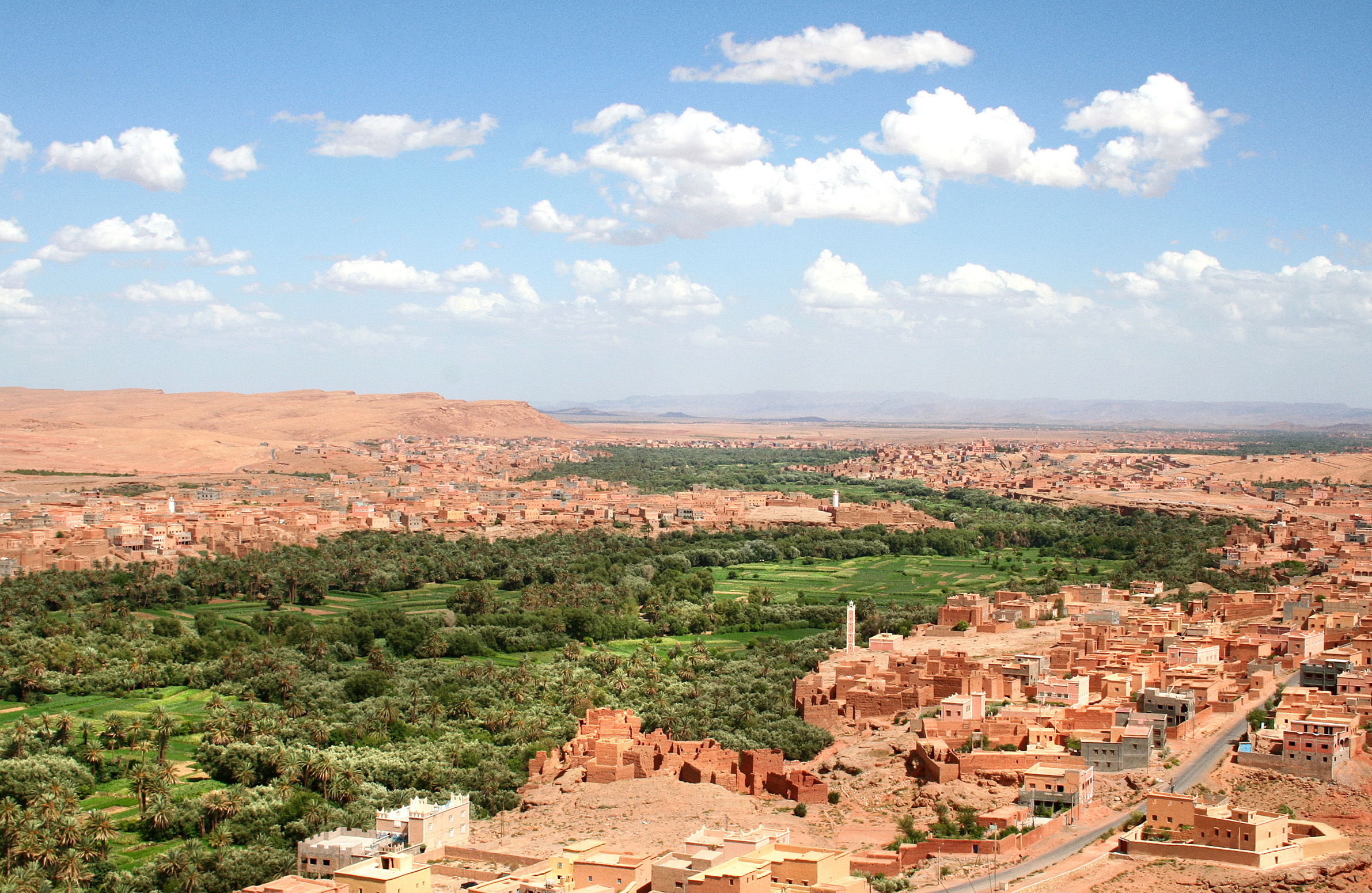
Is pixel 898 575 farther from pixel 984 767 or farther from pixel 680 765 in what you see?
pixel 984 767

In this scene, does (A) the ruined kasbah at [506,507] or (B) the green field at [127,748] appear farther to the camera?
(A) the ruined kasbah at [506,507]

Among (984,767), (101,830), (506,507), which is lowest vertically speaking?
(101,830)

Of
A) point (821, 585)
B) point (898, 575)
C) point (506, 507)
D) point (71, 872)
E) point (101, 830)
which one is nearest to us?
point (71, 872)

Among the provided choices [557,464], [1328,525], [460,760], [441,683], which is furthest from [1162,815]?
[557,464]

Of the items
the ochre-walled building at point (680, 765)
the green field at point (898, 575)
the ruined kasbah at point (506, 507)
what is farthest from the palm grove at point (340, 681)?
the ruined kasbah at point (506, 507)

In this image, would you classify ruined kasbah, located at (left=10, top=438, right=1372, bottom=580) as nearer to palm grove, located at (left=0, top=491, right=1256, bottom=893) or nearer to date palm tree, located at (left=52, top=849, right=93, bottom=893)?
palm grove, located at (left=0, top=491, right=1256, bottom=893)

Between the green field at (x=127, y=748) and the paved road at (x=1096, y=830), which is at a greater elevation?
the paved road at (x=1096, y=830)

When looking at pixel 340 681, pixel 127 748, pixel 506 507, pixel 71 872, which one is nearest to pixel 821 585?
pixel 340 681

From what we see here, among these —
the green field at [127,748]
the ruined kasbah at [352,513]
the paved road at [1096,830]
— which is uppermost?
the ruined kasbah at [352,513]

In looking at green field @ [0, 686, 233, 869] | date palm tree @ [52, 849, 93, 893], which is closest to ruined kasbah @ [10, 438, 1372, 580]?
green field @ [0, 686, 233, 869]

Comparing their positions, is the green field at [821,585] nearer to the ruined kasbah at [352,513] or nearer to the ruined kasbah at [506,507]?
the ruined kasbah at [506,507]
